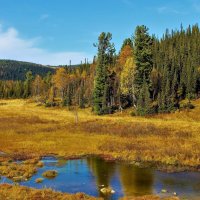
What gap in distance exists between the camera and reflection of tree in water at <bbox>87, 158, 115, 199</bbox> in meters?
31.3

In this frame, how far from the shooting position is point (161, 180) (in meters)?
31.8

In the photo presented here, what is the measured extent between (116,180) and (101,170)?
4.30m

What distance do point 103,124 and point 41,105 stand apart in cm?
6129

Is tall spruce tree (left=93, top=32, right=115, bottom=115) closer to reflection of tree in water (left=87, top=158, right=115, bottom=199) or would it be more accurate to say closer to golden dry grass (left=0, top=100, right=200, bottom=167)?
golden dry grass (left=0, top=100, right=200, bottom=167)

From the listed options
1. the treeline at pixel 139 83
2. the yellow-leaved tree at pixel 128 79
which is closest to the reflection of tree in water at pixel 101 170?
the treeline at pixel 139 83

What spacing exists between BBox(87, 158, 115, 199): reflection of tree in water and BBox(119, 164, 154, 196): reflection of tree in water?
115 cm

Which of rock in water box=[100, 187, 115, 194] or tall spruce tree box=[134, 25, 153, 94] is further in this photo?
tall spruce tree box=[134, 25, 153, 94]

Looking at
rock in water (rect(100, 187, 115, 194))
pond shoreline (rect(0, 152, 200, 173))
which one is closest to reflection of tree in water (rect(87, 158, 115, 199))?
rock in water (rect(100, 187, 115, 194))

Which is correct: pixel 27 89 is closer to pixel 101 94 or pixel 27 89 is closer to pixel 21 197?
pixel 101 94

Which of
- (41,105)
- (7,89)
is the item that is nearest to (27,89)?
(7,89)

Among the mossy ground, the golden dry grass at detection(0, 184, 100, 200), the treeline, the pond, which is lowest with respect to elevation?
the pond

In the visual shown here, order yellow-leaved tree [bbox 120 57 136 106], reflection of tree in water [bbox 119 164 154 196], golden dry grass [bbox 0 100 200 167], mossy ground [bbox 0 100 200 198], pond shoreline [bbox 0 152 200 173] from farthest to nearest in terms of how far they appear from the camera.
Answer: yellow-leaved tree [bbox 120 57 136 106] → golden dry grass [bbox 0 100 200 167] → mossy ground [bbox 0 100 200 198] → pond shoreline [bbox 0 152 200 173] → reflection of tree in water [bbox 119 164 154 196]

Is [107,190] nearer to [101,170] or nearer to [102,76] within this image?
[101,170]

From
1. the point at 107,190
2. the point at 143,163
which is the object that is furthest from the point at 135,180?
the point at 143,163
